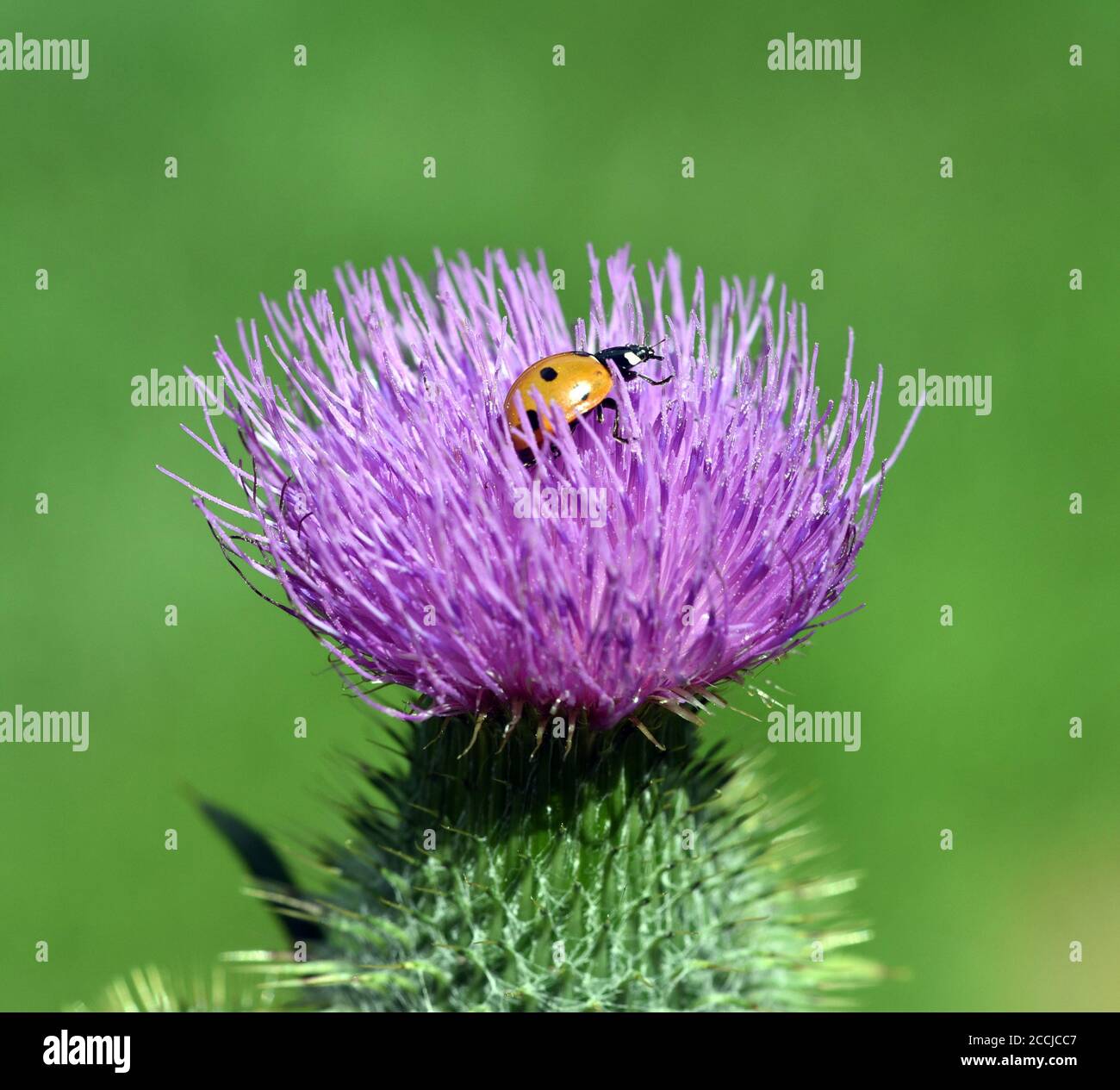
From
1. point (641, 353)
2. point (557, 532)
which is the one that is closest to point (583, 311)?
point (641, 353)

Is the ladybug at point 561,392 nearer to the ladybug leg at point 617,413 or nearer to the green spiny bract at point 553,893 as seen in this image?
the ladybug leg at point 617,413

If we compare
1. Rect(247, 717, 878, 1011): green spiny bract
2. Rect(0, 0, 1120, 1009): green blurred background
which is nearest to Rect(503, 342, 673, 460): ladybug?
Rect(247, 717, 878, 1011): green spiny bract

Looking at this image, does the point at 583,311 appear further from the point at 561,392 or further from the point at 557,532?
the point at 557,532

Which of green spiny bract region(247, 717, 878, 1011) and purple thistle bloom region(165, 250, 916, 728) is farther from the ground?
purple thistle bloom region(165, 250, 916, 728)

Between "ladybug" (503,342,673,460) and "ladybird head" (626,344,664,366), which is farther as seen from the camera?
"ladybird head" (626,344,664,366)

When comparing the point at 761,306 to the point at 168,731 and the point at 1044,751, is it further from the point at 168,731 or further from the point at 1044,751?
the point at 168,731

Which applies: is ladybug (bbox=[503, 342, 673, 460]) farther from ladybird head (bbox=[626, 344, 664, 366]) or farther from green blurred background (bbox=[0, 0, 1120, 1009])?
green blurred background (bbox=[0, 0, 1120, 1009])
